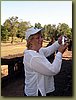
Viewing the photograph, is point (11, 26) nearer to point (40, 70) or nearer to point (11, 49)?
point (11, 49)

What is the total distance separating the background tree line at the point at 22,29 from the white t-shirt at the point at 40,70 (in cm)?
12

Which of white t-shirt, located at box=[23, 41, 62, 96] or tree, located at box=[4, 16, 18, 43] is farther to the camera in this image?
tree, located at box=[4, 16, 18, 43]

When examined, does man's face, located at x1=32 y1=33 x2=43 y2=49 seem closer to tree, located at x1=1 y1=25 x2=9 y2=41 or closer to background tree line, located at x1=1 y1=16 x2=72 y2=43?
background tree line, located at x1=1 y1=16 x2=72 y2=43

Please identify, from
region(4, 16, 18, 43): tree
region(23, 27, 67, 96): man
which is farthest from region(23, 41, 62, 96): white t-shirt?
region(4, 16, 18, 43): tree

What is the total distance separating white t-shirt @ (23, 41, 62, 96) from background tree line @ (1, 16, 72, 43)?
0.41 ft

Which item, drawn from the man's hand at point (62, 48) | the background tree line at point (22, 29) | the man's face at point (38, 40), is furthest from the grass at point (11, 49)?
the man's hand at point (62, 48)

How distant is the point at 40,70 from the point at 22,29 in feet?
1.45

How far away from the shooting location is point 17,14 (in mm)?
1956

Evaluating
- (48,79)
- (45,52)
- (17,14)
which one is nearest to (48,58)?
(45,52)

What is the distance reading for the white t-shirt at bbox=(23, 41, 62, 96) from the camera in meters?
1.68

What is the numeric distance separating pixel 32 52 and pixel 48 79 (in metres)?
0.28

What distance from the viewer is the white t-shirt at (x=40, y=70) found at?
1.68 meters

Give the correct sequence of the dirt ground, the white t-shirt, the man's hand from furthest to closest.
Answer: the dirt ground → the man's hand → the white t-shirt

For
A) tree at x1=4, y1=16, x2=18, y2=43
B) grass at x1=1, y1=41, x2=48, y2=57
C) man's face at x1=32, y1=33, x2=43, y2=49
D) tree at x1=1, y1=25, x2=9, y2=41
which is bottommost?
grass at x1=1, y1=41, x2=48, y2=57
